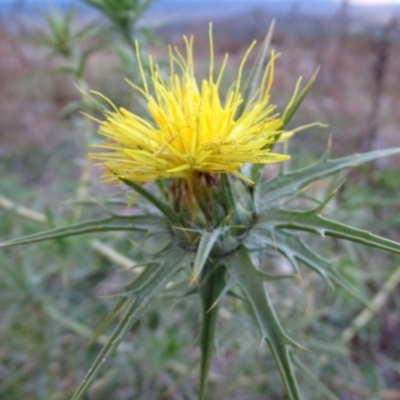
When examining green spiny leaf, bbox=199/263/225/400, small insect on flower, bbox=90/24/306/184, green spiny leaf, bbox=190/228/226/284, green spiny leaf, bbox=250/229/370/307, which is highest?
small insect on flower, bbox=90/24/306/184

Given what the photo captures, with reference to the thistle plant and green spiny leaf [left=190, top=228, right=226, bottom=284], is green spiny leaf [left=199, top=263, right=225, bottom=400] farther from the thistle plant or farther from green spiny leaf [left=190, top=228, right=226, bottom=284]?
green spiny leaf [left=190, top=228, right=226, bottom=284]

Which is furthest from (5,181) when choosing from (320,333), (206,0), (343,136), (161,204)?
(206,0)

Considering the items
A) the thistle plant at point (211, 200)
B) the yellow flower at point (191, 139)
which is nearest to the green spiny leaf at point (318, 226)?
the thistle plant at point (211, 200)

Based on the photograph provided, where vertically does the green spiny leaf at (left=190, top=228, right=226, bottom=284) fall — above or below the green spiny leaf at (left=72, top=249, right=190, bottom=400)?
above

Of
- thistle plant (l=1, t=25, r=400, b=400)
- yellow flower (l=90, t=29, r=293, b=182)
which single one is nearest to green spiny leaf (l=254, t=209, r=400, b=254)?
thistle plant (l=1, t=25, r=400, b=400)

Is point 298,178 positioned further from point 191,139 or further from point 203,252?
point 203,252

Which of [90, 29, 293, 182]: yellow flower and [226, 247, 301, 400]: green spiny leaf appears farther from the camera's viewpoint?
[90, 29, 293, 182]: yellow flower

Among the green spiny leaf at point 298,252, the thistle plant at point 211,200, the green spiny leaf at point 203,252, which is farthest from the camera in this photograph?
the green spiny leaf at point 298,252

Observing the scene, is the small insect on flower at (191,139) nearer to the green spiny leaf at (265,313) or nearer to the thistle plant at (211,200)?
the thistle plant at (211,200)

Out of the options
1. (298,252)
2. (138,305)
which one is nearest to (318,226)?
(298,252)
